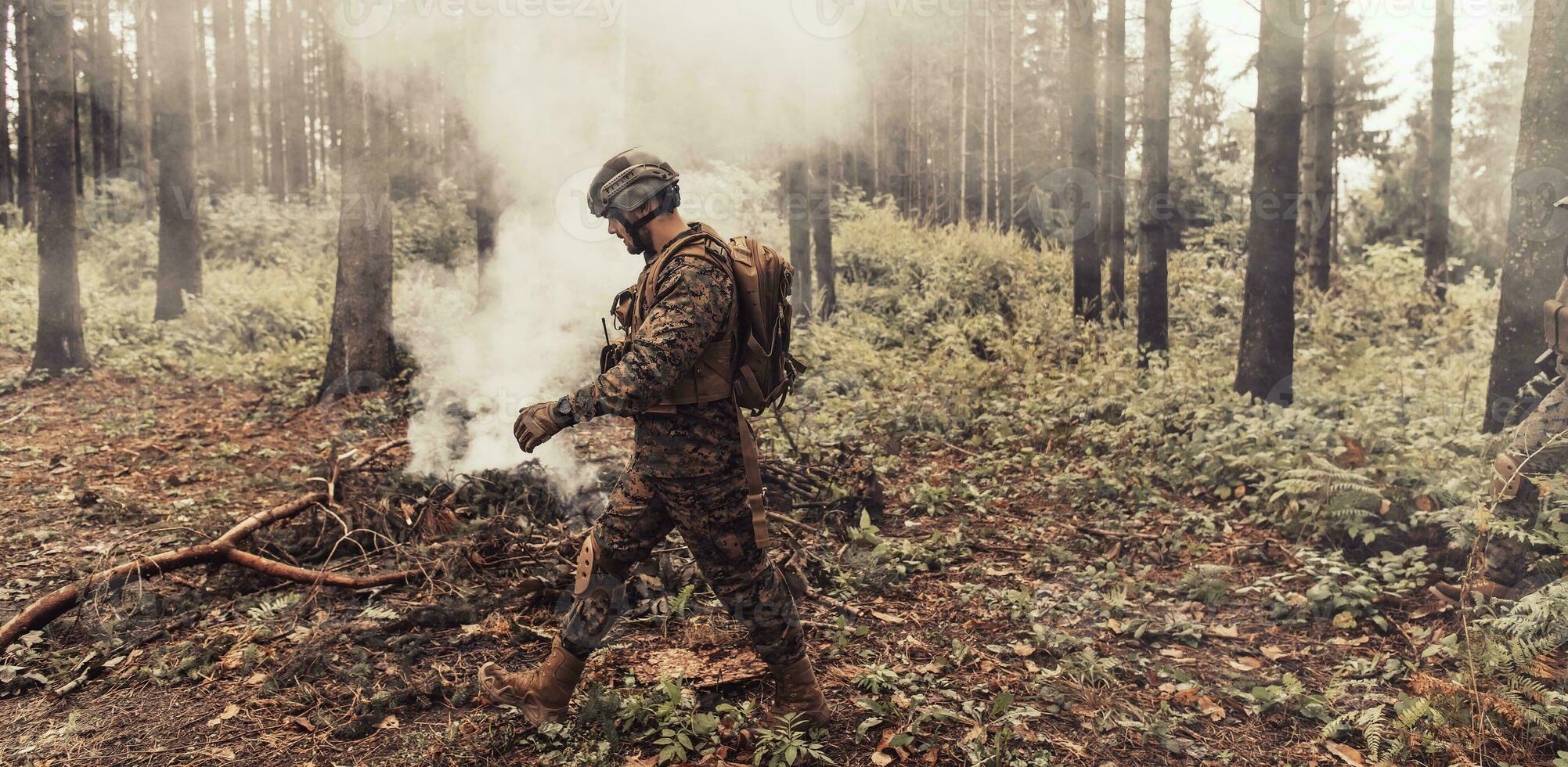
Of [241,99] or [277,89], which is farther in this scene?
[277,89]

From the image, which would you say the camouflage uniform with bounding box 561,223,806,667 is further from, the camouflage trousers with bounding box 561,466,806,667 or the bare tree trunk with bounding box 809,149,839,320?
the bare tree trunk with bounding box 809,149,839,320

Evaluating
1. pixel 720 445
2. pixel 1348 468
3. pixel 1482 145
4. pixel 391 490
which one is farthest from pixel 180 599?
pixel 1482 145

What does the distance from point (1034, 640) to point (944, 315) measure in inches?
349

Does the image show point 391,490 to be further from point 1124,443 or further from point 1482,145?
→ point 1482,145

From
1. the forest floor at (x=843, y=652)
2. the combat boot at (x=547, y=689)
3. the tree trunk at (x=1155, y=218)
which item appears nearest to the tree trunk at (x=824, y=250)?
the tree trunk at (x=1155, y=218)

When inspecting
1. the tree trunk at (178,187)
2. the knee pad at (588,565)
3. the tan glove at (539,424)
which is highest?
the tree trunk at (178,187)

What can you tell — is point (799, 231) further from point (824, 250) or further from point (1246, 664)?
point (1246, 664)

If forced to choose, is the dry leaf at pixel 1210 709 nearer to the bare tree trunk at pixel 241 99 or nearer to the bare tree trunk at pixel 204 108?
the bare tree trunk at pixel 241 99

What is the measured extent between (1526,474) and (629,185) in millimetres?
4540

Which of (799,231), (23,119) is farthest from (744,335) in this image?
(23,119)

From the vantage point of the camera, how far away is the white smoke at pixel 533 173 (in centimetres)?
652

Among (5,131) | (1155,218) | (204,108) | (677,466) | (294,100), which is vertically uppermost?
(294,100)

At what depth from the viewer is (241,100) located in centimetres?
3002

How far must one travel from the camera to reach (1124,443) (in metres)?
7.08
